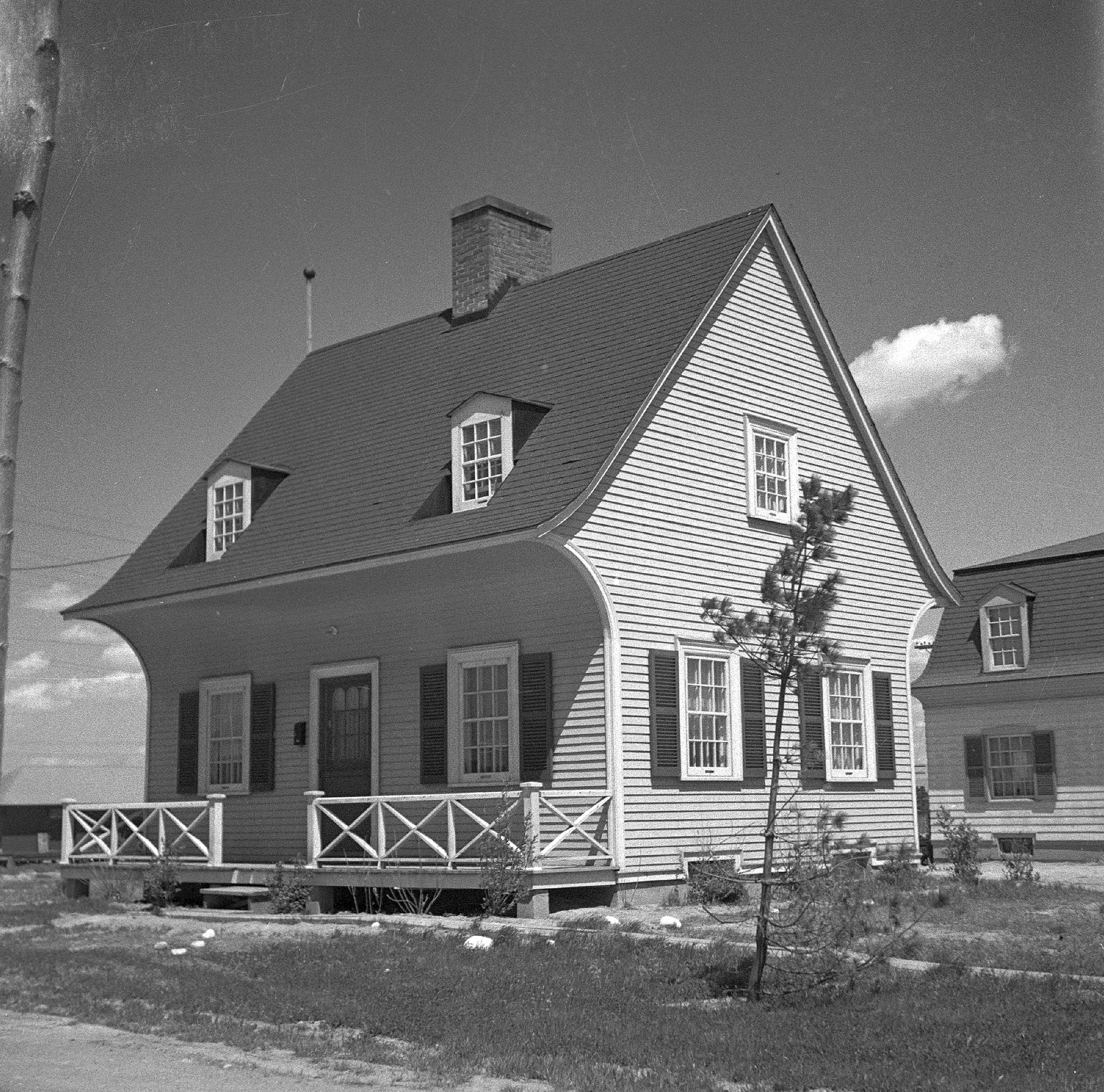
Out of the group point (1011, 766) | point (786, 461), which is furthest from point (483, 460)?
point (1011, 766)

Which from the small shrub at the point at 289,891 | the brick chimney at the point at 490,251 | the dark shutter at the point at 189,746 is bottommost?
the small shrub at the point at 289,891

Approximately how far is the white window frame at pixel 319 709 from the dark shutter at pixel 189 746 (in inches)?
95.8

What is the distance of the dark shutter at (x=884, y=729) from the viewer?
67.8 ft

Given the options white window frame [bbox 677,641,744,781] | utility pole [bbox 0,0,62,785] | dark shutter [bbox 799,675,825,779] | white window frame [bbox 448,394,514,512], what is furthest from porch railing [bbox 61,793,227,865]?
utility pole [bbox 0,0,62,785]

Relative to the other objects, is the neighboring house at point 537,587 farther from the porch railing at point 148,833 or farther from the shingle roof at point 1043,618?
the shingle roof at point 1043,618

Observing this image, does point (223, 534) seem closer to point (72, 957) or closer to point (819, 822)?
point (72, 957)

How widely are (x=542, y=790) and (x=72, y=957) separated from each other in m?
5.09

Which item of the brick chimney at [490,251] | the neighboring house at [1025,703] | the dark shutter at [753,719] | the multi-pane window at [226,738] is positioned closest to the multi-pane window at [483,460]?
the dark shutter at [753,719]

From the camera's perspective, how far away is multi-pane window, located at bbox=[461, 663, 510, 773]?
17781mm

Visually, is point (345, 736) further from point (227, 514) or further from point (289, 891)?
point (227, 514)

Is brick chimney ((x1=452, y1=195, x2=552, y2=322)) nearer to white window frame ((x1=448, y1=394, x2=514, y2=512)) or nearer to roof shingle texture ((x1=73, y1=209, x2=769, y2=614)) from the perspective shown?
roof shingle texture ((x1=73, y1=209, x2=769, y2=614))

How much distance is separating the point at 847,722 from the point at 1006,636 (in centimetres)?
1057

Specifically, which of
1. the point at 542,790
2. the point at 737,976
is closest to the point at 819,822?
the point at 737,976

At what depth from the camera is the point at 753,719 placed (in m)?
18.5
